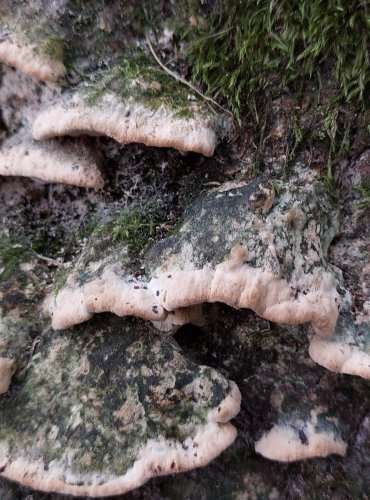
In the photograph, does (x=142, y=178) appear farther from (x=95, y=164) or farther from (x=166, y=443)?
(x=166, y=443)

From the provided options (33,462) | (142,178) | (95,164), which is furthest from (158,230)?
(33,462)

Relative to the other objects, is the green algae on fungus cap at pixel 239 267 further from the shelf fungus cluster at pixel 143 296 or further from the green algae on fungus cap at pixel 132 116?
the green algae on fungus cap at pixel 132 116

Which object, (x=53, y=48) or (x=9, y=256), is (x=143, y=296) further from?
(x=53, y=48)

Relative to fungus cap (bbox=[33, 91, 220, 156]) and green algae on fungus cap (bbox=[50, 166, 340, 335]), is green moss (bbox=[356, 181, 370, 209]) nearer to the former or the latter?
green algae on fungus cap (bbox=[50, 166, 340, 335])

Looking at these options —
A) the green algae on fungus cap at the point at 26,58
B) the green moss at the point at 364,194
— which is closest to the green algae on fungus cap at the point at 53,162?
the green algae on fungus cap at the point at 26,58

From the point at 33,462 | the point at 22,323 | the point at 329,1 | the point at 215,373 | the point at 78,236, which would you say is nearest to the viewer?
the point at 329,1

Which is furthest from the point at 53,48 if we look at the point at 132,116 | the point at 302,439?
the point at 302,439
